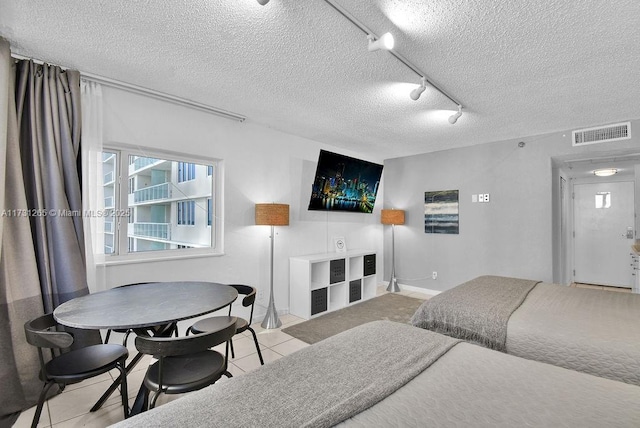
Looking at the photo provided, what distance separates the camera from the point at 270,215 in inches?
142

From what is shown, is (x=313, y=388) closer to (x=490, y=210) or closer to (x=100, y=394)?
(x=100, y=394)

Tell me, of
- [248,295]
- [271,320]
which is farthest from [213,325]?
[271,320]

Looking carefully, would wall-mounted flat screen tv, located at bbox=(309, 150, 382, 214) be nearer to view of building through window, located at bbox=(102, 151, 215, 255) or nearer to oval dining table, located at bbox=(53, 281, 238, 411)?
view of building through window, located at bbox=(102, 151, 215, 255)

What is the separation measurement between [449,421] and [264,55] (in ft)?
7.95

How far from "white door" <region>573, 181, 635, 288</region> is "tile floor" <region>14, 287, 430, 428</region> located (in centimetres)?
638

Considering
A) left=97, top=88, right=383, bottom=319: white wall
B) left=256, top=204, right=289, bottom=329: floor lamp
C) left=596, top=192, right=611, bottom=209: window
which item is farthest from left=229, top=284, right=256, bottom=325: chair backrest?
left=596, top=192, right=611, bottom=209: window

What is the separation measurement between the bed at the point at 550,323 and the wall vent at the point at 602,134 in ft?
6.96

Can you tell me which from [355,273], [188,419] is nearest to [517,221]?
[355,273]

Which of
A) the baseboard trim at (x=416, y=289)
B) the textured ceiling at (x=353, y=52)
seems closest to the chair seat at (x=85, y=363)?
the textured ceiling at (x=353, y=52)

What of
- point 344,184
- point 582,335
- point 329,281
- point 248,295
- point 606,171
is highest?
point 606,171

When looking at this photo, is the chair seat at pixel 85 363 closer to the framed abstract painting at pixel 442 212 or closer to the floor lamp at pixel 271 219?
the floor lamp at pixel 271 219

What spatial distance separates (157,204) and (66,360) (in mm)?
1685

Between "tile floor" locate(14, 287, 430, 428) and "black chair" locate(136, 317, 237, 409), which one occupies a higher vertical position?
"black chair" locate(136, 317, 237, 409)

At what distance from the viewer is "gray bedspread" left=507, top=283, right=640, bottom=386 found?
5.41 feet
